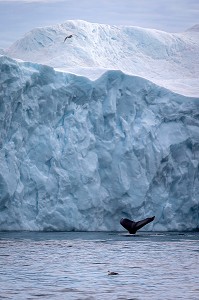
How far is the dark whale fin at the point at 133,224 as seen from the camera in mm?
30684

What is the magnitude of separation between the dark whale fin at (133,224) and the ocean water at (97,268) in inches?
143

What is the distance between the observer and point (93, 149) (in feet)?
108

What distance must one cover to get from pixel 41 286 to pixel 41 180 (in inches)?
665

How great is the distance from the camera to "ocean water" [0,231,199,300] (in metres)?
13.5

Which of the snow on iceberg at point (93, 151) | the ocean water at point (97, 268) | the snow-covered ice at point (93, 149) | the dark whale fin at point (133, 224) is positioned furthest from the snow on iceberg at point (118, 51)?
the ocean water at point (97, 268)

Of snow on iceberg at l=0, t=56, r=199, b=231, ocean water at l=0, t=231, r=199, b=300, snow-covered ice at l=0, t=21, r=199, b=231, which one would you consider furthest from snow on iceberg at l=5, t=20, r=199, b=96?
ocean water at l=0, t=231, r=199, b=300

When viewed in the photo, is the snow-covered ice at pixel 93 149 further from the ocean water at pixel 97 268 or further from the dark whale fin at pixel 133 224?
the ocean water at pixel 97 268

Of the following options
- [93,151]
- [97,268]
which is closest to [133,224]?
[93,151]

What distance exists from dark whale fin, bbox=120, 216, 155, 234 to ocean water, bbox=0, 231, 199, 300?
362 cm

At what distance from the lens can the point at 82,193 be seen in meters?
31.9

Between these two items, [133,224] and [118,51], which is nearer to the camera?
[133,224]

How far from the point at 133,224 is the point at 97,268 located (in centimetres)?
1374

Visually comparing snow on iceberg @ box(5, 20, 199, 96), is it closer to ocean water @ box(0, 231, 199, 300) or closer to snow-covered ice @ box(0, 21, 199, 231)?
snow-covered ice @ box(0, 21, 199, 231)

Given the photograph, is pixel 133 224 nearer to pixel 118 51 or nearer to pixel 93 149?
pixel 93 149
